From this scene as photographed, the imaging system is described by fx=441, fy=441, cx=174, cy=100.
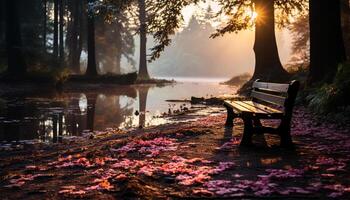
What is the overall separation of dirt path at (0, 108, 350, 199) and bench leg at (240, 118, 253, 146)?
188mm

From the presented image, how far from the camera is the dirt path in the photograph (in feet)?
16.8

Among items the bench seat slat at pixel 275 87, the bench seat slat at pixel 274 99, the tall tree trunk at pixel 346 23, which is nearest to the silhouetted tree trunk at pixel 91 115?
the bench seat slat at pixel 275 87

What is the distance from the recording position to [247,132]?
25.5ft

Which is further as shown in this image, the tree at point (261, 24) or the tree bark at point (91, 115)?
the tree at point (261, 24)

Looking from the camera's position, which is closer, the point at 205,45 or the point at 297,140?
the point at 297,140

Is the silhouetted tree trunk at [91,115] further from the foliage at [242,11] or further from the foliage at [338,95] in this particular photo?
the foliage at [242,11]

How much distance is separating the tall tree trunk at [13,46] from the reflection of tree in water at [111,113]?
889 cm

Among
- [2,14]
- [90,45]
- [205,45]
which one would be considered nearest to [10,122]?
[90,45]

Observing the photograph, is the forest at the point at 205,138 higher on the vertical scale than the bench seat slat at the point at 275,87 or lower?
lower

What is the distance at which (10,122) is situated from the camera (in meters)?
12.6

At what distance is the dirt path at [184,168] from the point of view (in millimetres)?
5105

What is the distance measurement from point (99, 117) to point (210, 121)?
4.66 m

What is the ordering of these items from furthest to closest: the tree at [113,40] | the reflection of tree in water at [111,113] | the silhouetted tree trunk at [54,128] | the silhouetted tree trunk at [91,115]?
the tree at [113,40] → the reflection of tree in water at [111,113] → the silhouetted tree trunk at [91,115] → the silhouetted tree trunk at [54,128]

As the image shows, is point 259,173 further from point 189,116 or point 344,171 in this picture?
point 189,116
